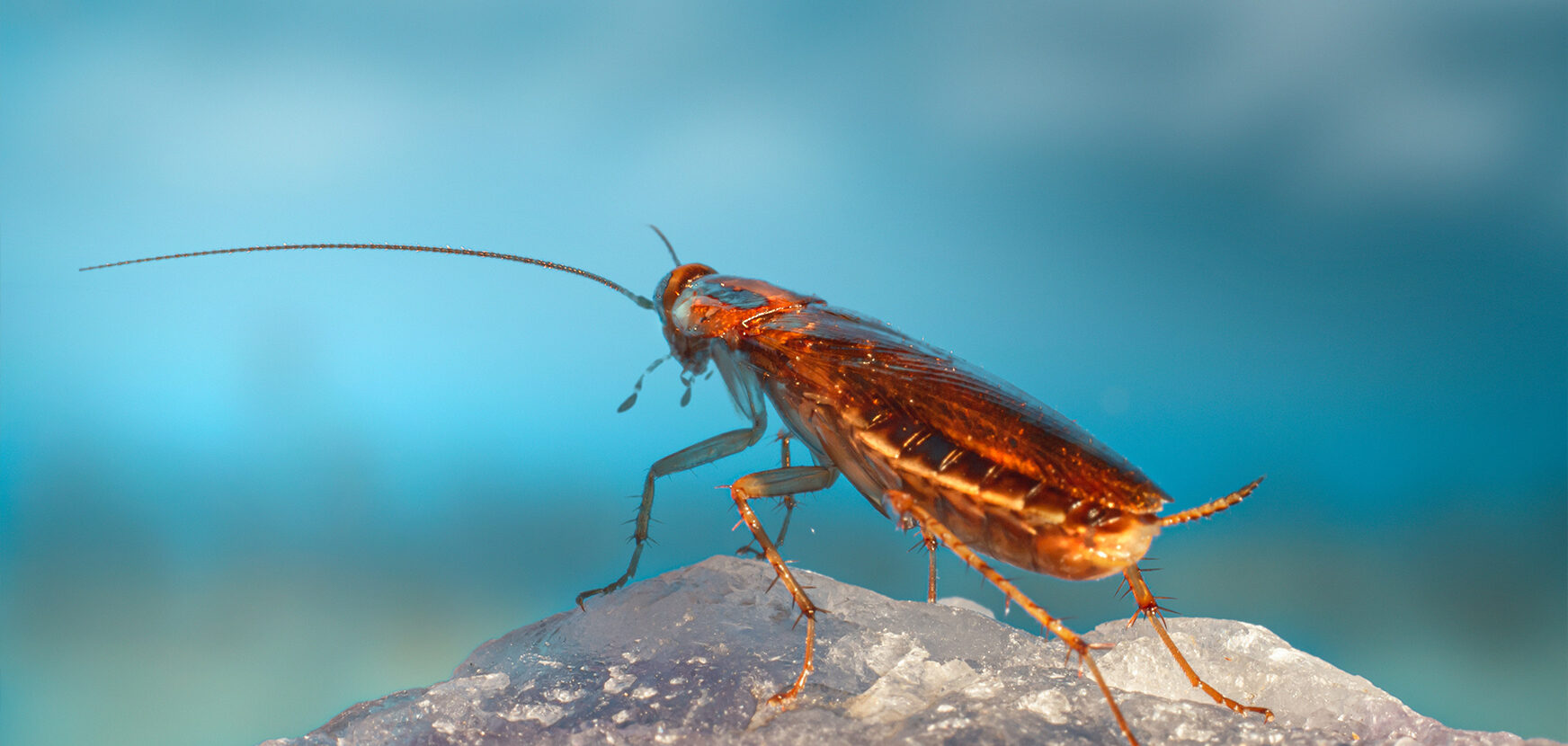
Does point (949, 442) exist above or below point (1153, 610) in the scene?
above

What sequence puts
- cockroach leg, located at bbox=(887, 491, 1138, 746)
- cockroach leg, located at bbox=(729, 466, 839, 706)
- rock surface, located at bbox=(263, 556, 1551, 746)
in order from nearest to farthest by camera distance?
cockroach leg, located at bbox=(887, 491, 1138, 746)
rock surface, located at bbox=(263, 556, 1551, 746)
cockroach leg, located at bbox=(729, 466, 839, 706)

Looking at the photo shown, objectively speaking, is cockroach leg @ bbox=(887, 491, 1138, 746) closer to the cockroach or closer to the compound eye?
the cockroach

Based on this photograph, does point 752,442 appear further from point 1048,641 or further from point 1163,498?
point 1163,498

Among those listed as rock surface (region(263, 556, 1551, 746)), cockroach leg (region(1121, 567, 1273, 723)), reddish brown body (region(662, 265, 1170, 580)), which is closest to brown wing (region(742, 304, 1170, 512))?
reddish brown body (region(662, 265, 1170, 580))

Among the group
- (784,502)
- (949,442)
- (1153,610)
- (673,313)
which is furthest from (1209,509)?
(673,313)

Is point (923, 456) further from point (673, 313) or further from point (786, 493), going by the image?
point (673, 313)
